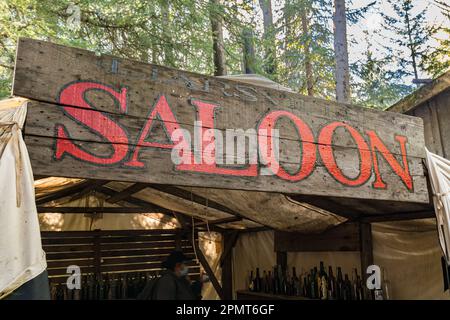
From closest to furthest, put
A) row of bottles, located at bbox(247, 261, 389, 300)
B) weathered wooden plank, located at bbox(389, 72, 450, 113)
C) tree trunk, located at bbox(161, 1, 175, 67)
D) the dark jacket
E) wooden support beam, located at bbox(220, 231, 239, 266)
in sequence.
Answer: the dark jacket, weathered wooden plank, located at bbox(389, 72, 450, 113), row of bottles, located at bbox(247, 261, 389, 300), tree trunk, located at bbox(161, 1, 175, 67), wooden support beam, located at bbox(220, 231, 239, 266)

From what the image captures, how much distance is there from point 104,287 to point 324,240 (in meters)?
4.54

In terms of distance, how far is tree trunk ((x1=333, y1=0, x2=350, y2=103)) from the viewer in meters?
Result: 9.21

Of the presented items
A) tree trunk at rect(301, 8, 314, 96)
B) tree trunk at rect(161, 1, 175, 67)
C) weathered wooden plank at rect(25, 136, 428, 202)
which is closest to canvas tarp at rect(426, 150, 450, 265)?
weathered wooden plank at rect(25, 136, 428, 202)

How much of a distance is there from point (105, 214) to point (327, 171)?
22.3 ft

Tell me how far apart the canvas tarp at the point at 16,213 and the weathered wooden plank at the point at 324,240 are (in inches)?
192

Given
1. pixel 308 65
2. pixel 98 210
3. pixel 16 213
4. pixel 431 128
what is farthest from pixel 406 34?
pixel 16 213

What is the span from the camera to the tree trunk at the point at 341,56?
9.21 metres

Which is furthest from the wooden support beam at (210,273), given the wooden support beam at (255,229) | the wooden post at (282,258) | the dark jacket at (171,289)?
the dark jacket at (171,289)

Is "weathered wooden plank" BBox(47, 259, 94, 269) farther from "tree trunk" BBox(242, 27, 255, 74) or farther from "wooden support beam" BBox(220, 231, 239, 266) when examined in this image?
"tree trunk" BBox(242, 27, 255, 74)

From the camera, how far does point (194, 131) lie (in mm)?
2781

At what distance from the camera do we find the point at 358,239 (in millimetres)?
5902

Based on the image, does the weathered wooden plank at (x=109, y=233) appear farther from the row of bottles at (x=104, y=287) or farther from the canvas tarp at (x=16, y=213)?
the canvas tarp at (x=16, y=213)

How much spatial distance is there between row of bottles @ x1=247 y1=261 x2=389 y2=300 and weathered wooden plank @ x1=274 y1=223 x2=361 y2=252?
1.21ft
